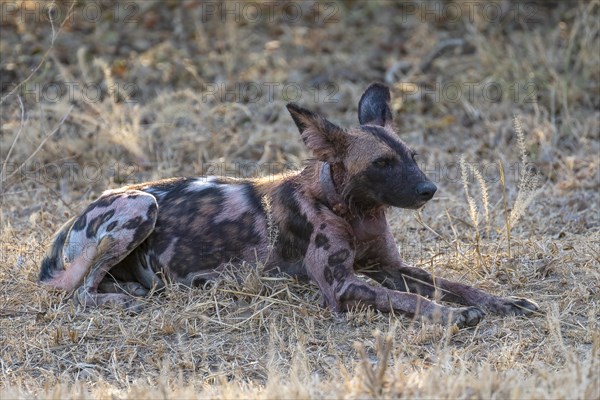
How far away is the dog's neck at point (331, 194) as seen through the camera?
505 centimetres

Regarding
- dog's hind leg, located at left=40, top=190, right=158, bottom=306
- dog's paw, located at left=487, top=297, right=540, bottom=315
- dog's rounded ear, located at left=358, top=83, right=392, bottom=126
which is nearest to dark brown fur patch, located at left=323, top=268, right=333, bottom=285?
dog's paw, located at left=487, top=297, right=540, bottom=315

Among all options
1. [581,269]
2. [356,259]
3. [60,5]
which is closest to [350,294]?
[356,259]

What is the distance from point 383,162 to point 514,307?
0.95 meters

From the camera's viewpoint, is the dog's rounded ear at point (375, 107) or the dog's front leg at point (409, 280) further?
the dog's rounded ear at point (375, 107)

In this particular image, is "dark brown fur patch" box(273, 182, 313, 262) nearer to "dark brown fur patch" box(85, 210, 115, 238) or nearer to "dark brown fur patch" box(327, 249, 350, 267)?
"dark brown fur patch" box(327, 249, 350, 267)

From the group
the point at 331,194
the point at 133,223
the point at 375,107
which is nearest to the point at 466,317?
the point at 331,194

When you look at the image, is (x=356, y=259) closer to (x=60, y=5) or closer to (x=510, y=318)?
(x=510, y=318)

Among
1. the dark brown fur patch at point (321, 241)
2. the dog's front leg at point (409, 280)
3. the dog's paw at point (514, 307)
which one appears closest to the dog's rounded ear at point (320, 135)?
the dark brown fur patch at point (321, 241)

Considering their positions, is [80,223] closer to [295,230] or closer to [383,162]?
[295,230]

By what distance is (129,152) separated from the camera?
7734 millimetres

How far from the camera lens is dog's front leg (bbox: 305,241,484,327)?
462cm

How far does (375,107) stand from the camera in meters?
5.39
